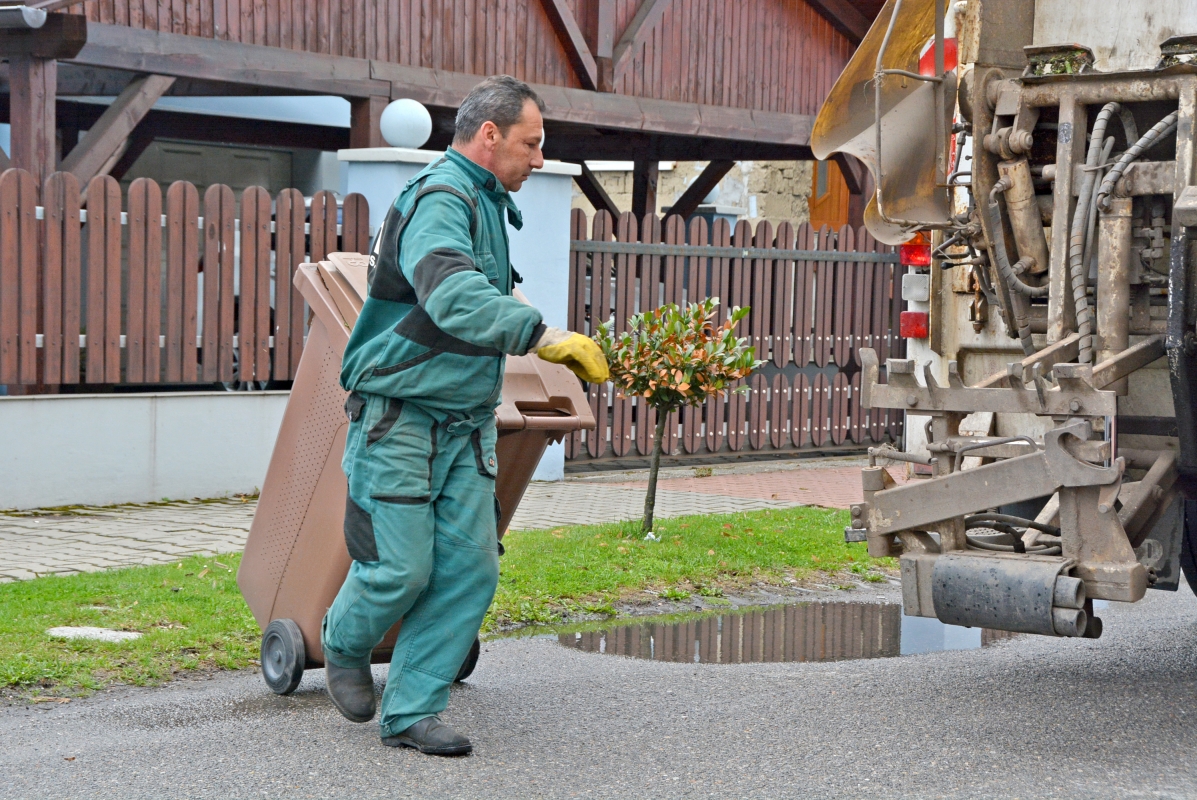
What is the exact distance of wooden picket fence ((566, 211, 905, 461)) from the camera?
10648 mm

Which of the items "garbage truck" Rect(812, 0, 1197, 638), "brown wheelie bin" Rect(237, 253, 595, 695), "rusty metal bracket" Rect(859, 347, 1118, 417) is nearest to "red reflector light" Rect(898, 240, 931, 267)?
"garbage truck" Rect(812, 0, 1197, 638)

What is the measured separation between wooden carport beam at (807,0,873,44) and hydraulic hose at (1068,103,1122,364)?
1030cm

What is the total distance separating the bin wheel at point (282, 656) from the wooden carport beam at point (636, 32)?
29.7 ft

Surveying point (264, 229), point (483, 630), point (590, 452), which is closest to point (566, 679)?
point (483, 630)

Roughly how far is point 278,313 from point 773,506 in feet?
10.7

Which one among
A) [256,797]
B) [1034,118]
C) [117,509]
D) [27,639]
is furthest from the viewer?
[117,509]

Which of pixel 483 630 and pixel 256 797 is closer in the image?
pixel 256 797

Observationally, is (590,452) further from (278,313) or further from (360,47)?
(360,47)

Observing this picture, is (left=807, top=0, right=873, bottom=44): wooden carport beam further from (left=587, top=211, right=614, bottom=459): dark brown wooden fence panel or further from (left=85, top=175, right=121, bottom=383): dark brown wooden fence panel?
(left=85, top=175, right=121, bottom=383): dark brown wooden fence panel

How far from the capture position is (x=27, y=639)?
5.08m

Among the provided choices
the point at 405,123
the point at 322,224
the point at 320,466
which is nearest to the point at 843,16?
the point at 405,123

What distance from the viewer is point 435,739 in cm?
391

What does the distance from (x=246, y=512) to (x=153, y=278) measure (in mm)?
1454

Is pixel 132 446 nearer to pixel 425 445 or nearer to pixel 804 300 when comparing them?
pixel 425 445
